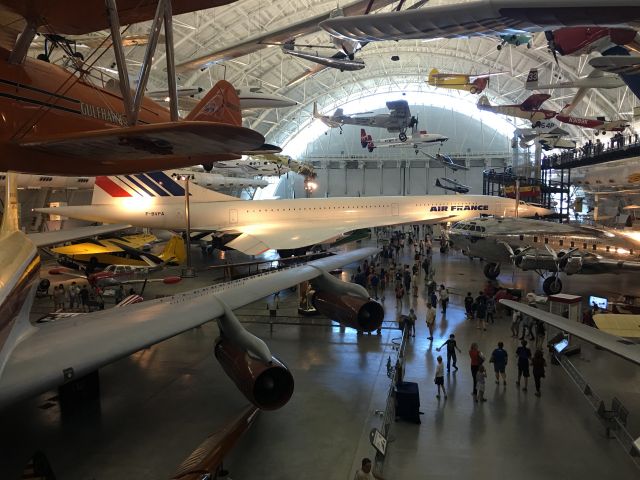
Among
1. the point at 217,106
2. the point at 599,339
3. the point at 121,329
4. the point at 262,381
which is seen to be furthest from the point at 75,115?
the point at 599,339

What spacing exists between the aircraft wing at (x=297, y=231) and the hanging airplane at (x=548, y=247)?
594 centimetres

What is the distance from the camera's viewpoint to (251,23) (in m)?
34.6

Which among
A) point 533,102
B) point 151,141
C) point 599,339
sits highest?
point 533,102

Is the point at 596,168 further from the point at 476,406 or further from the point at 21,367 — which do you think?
the point at 21,367

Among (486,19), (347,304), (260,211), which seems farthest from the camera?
(260,211)

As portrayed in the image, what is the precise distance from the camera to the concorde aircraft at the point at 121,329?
4.31 metres

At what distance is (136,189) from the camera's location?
23.7m

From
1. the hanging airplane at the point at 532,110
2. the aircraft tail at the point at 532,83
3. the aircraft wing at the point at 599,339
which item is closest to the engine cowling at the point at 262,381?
the aircraft wing at the point at 599,339

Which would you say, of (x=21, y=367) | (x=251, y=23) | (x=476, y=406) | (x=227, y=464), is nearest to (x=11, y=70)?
(x=21, y=367)

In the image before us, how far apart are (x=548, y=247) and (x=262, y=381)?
50.0 feet

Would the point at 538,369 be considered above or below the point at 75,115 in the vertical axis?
below

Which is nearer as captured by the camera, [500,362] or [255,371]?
[255,371]

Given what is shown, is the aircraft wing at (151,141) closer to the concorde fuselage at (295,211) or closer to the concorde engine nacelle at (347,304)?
the concorde engine nacelle at (347,304)

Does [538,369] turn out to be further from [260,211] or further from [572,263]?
[260,211]
